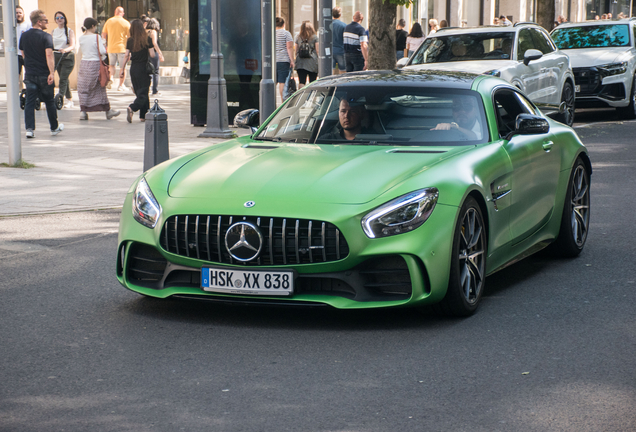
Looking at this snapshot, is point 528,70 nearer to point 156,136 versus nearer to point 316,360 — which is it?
point 156,136

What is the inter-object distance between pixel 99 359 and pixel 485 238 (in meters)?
2.30

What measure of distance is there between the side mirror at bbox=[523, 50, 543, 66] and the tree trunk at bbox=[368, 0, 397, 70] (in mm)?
3597

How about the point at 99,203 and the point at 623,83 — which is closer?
the point at 99,203

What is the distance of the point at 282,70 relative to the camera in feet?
70.9

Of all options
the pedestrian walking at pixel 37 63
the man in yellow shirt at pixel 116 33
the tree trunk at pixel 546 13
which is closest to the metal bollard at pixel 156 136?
the pedestrian walking at pixel 37 63

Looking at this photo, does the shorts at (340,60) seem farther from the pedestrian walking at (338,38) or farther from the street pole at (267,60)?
the street pole at (267,60)

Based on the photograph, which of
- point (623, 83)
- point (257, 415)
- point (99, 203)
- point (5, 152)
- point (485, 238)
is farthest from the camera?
point (623, 83)

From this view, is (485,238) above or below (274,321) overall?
above

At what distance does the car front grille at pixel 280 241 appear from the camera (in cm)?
507

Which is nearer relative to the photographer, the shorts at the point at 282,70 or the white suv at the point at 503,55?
the white suv at the point at 503,55

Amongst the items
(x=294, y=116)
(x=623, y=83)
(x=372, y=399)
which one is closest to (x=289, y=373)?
(x=372, y=399)

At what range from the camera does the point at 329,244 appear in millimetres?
5066

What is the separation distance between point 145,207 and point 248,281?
0.79 meters

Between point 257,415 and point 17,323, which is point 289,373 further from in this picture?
point 17,323
